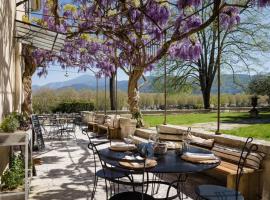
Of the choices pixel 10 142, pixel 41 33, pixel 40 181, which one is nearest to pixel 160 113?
pixel 41 33

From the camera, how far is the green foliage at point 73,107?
19.6 meters

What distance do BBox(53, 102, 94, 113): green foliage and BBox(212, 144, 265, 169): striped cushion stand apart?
→ 1531 centimetres

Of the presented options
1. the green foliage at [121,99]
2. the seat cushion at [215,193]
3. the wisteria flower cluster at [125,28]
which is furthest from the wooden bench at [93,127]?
the seat cushion at [215,193]

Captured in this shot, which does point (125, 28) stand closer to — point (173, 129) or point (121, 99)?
point (173, 129)

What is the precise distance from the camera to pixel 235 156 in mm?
4668

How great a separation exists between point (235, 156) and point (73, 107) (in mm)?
16222

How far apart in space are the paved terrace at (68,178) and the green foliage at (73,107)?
1145 centimetres

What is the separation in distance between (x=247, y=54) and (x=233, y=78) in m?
2.26

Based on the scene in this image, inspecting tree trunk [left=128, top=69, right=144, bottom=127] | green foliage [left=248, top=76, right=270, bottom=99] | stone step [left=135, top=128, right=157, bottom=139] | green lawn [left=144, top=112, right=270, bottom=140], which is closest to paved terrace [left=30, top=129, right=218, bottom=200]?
stone step [left=135, top=128, right=157, bottom=139]

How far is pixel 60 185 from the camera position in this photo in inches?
200

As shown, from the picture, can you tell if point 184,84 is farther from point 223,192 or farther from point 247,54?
point 223,192

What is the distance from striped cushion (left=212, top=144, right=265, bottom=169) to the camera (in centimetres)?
433

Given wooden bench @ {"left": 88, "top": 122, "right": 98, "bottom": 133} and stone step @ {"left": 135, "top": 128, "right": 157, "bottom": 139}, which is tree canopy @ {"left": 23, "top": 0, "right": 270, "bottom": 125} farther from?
wooden bench @ {"left": 88, "top": 122, "right": 98, "bottom": 133}

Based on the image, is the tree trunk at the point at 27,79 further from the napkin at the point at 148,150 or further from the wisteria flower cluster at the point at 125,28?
the napkin at the point at 148,150
